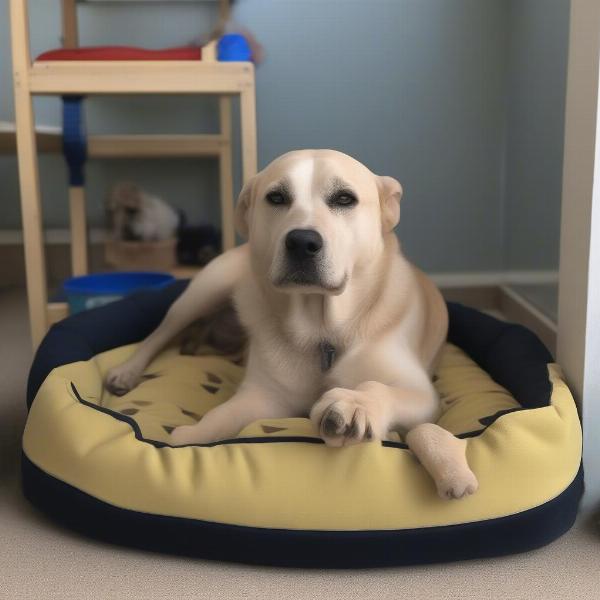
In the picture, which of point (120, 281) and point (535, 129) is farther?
point (535, 129)

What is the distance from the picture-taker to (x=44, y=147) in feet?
9.04

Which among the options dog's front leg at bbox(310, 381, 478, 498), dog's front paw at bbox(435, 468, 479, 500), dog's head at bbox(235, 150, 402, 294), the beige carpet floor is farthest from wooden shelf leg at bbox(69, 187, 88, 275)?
dog's front paw at bbox(435, 468, 479, 500)

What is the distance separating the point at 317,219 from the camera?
1372mm

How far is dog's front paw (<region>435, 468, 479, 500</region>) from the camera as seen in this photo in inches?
44.3

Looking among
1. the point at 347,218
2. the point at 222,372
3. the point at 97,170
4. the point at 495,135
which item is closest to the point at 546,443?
the point at 347,218

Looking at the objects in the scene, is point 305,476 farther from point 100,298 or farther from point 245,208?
point 100,298

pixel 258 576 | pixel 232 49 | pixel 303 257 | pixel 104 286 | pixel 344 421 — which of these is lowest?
pixel 258 576

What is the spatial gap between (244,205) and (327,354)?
367 mm

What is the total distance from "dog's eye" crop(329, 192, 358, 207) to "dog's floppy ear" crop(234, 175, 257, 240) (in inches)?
9.2

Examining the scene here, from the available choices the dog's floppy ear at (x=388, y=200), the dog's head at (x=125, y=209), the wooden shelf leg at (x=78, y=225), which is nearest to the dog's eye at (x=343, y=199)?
the dog's floppy ear at (x=388, y=200)

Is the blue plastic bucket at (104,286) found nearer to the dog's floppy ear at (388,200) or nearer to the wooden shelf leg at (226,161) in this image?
the wooden shelf leg at (226,161)

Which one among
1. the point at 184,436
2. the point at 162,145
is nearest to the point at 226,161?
the point at 162,145

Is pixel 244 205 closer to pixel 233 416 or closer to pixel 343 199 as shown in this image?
pixel 343 199

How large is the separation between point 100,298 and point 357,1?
5.15 feet
